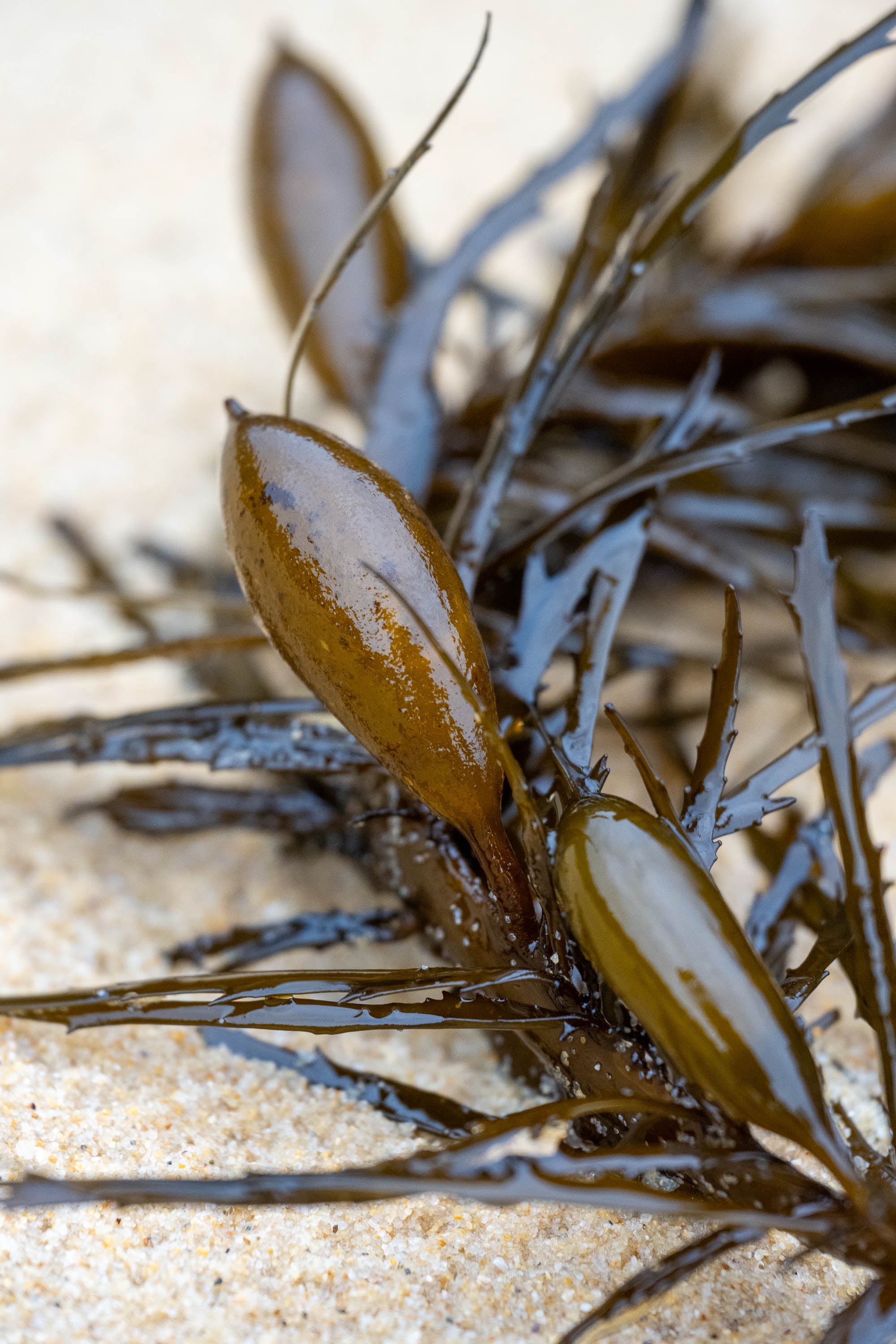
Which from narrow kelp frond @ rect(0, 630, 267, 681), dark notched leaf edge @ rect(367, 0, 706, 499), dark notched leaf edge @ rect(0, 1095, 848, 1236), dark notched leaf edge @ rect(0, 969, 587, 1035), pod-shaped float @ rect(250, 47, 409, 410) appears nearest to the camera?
dark notched leaf edge @ rect(0, 1095, 848, 1236)

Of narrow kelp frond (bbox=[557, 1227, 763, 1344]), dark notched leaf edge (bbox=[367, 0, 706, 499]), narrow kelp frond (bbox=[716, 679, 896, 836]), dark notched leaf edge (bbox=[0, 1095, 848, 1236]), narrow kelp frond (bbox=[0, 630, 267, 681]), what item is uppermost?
dark notched leaf edge (bbox=[367, 0, 706, 499])

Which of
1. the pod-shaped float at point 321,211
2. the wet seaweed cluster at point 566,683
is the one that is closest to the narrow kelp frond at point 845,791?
the wet seaweed cluster at point 566,683

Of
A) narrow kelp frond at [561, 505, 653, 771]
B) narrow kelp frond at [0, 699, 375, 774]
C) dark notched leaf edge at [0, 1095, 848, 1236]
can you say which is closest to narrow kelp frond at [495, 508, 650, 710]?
narrow kelp frond at [561, 505, 653, 771]

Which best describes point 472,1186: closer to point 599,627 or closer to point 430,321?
point 599,627

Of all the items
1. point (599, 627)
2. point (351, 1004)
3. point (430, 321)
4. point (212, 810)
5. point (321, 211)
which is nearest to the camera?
point (351, 1004)

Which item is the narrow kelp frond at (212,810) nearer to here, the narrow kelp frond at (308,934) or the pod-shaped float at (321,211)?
the narrow kelp frond at (308,934)

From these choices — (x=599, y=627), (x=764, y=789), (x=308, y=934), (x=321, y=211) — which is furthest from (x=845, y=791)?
(x=321, y=211)

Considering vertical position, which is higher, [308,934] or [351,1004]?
[308,934]

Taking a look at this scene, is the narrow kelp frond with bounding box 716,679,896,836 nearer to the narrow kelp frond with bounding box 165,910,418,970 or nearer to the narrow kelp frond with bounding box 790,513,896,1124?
the narrow kelp frond with bounding box 790,513,896,1124
